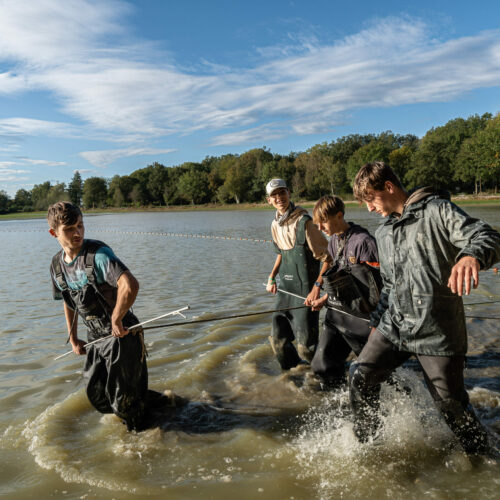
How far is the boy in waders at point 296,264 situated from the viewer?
5324 millimetres

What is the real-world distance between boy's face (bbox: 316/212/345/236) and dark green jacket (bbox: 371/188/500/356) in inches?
52.1

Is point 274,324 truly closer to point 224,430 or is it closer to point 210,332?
point 224,430

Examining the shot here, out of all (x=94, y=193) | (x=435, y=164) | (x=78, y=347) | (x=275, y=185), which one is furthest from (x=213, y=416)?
(x=94, y=193)

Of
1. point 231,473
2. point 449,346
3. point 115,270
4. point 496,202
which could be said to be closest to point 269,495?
point 231,473

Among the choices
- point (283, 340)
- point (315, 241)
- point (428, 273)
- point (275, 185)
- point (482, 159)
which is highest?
point (482, 159)

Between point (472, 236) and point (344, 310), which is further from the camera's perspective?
point (344, 310)

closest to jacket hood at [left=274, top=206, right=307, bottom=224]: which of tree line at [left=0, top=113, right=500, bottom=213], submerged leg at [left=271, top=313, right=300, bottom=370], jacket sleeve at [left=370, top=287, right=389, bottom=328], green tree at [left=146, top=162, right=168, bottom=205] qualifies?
submerged leg at [left=271, top=313, right=300, bottom=370]

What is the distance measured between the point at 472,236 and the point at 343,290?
185cm

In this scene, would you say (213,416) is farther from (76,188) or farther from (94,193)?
(76,188)

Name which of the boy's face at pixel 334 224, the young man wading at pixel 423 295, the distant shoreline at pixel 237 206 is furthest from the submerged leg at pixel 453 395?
the distant shoreline at pixel 237 206

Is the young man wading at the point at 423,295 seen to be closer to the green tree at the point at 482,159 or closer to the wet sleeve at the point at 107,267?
the wet sleeve at the point at 107,267

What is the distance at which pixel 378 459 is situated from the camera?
372 centimetres

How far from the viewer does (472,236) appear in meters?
2.82

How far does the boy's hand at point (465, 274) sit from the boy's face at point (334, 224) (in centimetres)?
206
